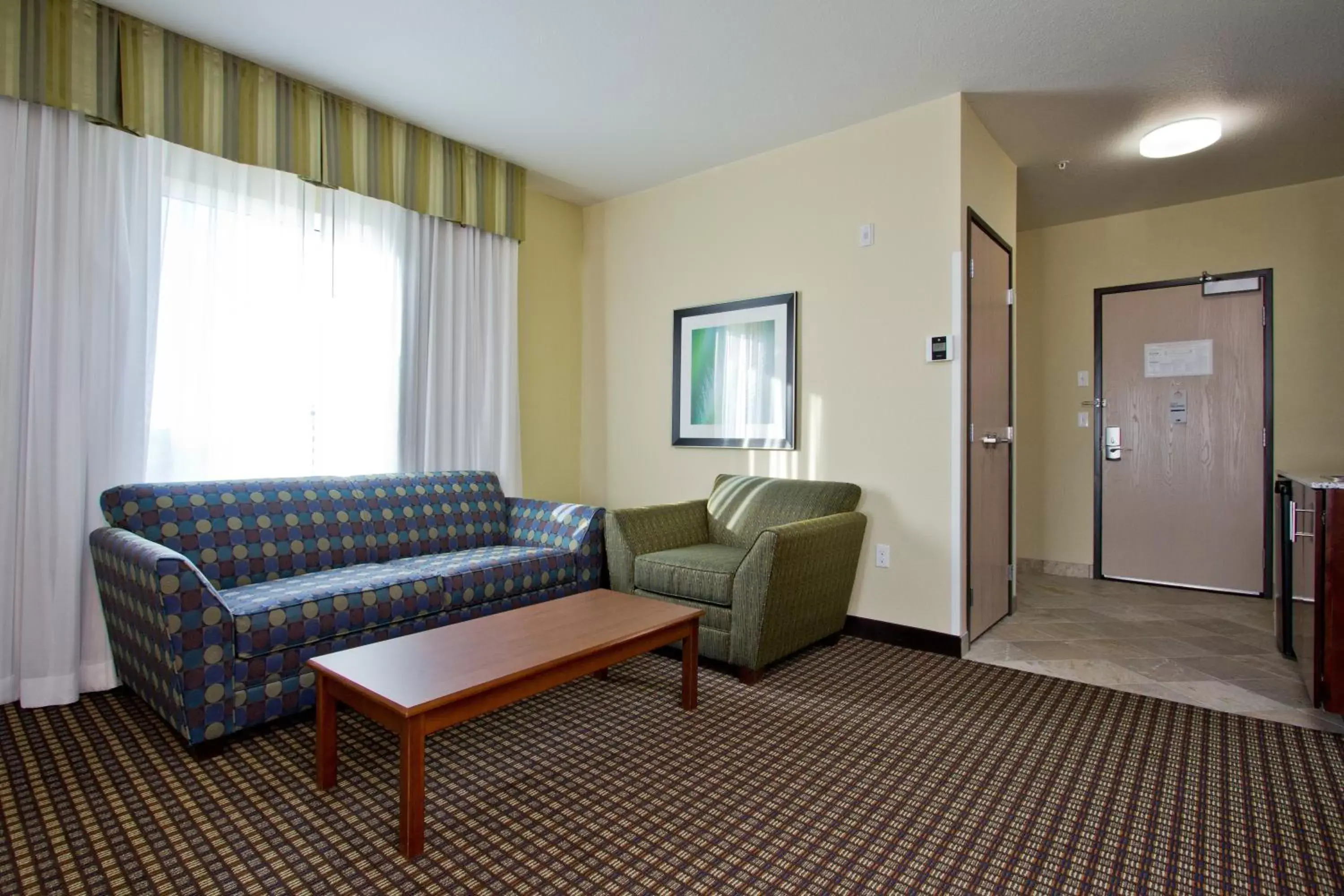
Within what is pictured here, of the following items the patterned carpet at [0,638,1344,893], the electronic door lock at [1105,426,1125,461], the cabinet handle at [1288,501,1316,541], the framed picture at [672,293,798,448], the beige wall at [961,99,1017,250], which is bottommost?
the patterned carpet at [0,638,1344,893]

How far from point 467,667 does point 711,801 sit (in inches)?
29.7

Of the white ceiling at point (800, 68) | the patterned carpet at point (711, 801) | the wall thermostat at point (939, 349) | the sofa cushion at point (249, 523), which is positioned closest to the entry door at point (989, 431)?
the wall thermostat at point (939, 349)

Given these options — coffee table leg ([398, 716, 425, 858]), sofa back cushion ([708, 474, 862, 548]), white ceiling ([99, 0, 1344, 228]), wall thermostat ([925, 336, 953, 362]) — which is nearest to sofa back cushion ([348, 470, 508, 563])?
sofa back cushion ([708, 474, 862, 548])

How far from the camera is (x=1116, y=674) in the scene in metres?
2.79

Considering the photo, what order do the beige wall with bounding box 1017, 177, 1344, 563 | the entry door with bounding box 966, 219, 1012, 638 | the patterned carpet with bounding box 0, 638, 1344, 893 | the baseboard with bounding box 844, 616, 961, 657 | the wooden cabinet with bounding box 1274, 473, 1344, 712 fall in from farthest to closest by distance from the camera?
the beige wall with bounding box 1017, 177, 1344, 563 < the entry door with bounding box 966, 219, 1012, 638 < the baseboard with bounding box 844, 616, 961, 657 < the wooden cabinet with bounding box 1274, 473, 1344, 712 < the patterned carpet with bounding box 0, 638, 1344, 893

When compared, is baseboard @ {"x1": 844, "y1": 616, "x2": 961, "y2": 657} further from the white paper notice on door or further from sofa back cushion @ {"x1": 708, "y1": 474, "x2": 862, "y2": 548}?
the white paper notice on door

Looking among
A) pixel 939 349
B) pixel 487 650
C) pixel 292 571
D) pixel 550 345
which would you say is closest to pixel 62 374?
pixel 292 571

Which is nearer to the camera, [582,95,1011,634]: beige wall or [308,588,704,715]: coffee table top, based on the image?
[308,588,704,715]: coffee table top

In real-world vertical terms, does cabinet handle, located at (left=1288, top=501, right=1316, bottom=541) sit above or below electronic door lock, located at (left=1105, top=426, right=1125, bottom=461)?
below

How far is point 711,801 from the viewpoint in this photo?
70.7 inches

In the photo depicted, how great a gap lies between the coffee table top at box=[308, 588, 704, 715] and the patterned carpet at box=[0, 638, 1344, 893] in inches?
14.3

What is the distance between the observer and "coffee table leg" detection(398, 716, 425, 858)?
152 cm

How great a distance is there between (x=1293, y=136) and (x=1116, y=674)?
297 centimetres

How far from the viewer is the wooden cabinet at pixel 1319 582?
2.16 meters
